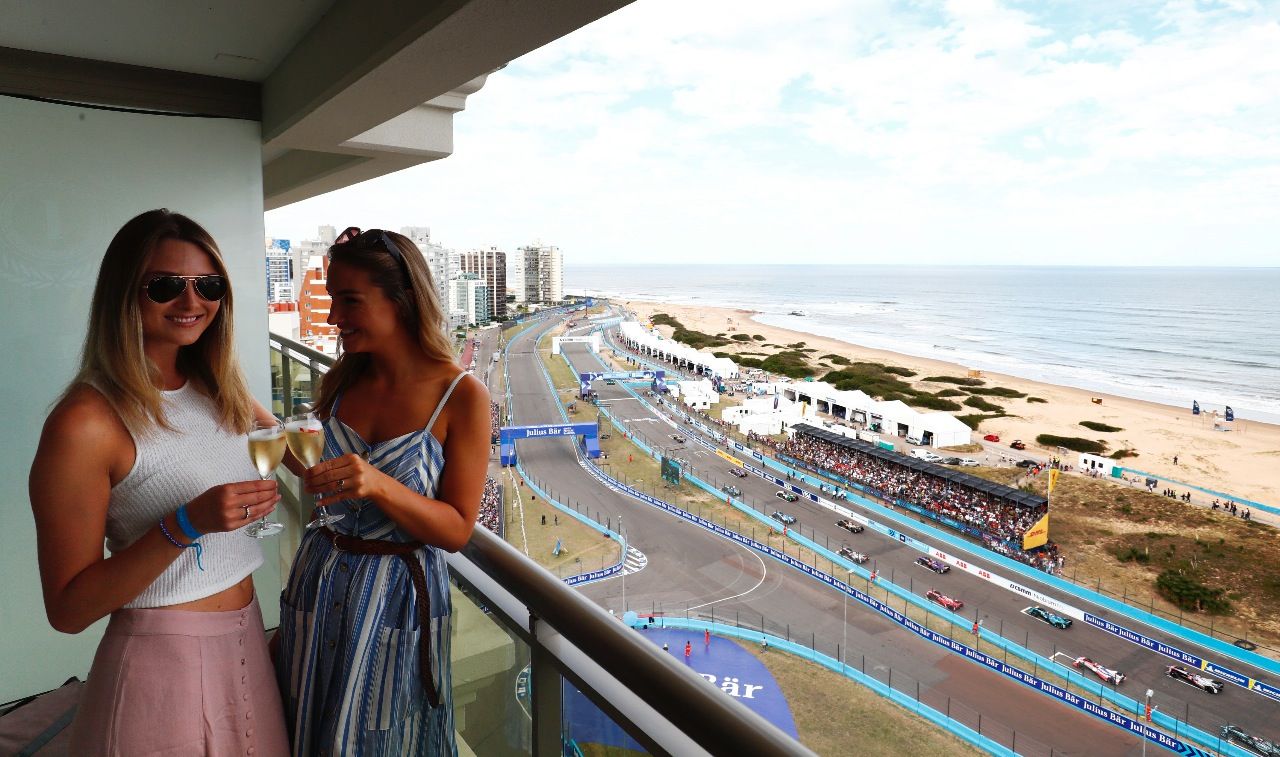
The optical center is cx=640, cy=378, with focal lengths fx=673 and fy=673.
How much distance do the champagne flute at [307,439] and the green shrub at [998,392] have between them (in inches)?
1237

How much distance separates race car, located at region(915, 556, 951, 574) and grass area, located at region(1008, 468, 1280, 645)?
3.56 meters

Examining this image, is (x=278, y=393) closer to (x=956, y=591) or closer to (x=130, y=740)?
(x=130, y=740)

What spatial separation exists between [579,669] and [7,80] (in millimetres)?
2507

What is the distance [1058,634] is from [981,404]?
15341mm

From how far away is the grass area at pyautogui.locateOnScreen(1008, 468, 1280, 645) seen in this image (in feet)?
52.3

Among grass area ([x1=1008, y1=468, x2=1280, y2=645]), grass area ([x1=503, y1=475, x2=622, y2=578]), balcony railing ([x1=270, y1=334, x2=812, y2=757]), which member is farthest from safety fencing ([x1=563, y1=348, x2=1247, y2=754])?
balcony railing ([x1=270, y1=334, x2=812, y2=757])

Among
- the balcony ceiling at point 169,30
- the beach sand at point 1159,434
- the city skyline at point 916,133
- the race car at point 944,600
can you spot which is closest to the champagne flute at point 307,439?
the balcony ceiling at point 169,30

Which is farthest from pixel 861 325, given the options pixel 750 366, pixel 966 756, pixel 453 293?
pixel 966 756

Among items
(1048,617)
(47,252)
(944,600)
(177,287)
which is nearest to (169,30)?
(47,252)

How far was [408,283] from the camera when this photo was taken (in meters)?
0.97

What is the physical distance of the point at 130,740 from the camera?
0.83m

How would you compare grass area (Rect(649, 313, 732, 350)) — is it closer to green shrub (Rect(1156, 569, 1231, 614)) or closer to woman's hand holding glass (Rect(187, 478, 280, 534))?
green shrub (Rect(1156, 569, 1231, 614))

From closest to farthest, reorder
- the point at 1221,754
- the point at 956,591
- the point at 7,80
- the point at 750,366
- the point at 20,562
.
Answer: the point at 7,80, the point at 20,562, the point at 1221,754, the point at 956,591, the point at 750,366

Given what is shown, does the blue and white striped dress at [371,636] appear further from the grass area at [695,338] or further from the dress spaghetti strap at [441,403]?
the grass area at [695,338]
